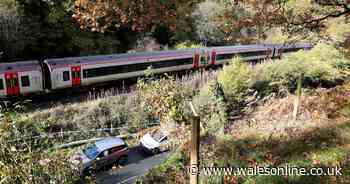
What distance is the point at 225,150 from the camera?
261 inches

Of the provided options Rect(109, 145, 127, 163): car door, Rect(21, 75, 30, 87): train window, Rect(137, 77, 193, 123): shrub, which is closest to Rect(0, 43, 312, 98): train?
Rect(21, 75, 30, 87): train window

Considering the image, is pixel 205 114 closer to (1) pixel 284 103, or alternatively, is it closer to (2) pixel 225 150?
(1) pixel 284 103

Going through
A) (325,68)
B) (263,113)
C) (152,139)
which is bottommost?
(152,139)

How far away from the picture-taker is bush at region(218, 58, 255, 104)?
13789mm

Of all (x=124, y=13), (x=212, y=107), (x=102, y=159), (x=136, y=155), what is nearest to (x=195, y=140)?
(x=124, y=13)

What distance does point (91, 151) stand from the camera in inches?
455

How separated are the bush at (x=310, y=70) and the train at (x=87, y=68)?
5.12 ft

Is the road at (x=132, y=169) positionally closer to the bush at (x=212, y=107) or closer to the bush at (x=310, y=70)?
the bush at (x=212, y=107)

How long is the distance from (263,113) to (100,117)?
25.7ft

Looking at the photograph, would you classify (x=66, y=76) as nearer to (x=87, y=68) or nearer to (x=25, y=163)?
(x=87, y=68)

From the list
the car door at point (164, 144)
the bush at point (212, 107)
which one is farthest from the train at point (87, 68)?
the car door at point (164, 144)

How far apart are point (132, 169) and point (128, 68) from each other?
658 cm

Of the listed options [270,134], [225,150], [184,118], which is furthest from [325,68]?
[225,150]

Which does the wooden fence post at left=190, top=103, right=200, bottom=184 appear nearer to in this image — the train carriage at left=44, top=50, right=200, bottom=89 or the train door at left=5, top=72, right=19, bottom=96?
the train door at left=5, top=72, right=19, bottom=96
